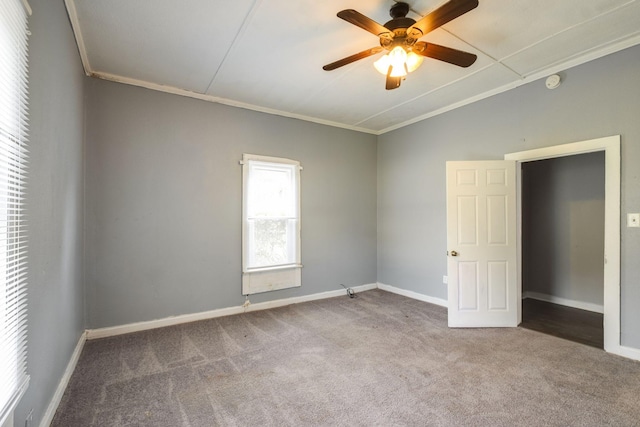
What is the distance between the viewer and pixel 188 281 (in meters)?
3.54

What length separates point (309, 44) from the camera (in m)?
2.60

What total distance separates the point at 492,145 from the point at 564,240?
2128mm

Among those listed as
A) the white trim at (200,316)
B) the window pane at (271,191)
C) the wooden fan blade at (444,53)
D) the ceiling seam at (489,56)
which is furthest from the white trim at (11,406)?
the ceiling seam at (489,56)

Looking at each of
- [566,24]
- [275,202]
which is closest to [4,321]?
[275,202]

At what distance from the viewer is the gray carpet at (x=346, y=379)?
189cm

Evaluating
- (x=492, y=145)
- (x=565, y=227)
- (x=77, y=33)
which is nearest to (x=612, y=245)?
(x=492, y=145)

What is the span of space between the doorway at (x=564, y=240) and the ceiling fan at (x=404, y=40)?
324 cm

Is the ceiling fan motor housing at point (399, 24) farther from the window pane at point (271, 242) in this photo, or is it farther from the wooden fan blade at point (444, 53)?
the window pane at point (271, 242)

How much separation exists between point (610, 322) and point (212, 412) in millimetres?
3478

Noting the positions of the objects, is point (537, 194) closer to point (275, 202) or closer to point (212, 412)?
point (275, 202)

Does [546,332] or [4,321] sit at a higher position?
[4,321]

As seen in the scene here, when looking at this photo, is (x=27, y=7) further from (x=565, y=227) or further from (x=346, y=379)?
(x=565, y=227)

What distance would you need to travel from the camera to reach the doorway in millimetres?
4023

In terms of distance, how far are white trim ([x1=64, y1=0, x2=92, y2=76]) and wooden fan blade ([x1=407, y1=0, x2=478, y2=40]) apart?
245 cm
